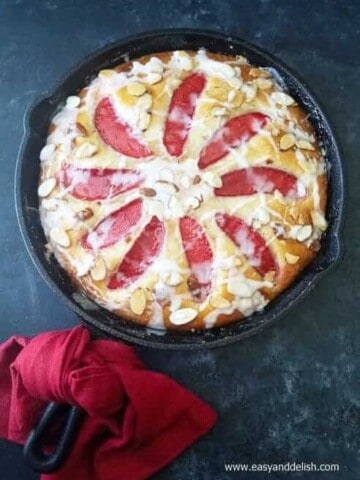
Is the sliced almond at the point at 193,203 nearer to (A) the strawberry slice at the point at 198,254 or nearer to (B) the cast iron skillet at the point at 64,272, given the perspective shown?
(A) the strawberry slice at the point at 198,254

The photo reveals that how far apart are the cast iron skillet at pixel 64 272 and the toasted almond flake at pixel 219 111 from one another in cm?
19

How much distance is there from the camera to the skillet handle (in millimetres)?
1798

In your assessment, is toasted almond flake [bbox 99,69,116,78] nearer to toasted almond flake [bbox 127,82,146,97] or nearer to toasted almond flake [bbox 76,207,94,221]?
toasted almond flake [bbox 127,82,146,97]

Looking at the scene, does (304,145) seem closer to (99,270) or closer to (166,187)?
(166,187)

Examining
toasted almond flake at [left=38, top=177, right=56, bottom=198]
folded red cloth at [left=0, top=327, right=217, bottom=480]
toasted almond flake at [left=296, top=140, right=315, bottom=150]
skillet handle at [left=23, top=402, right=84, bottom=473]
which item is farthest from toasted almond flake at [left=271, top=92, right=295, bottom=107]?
skillet handle at [left=23, top=402, right=84, bottom=473]

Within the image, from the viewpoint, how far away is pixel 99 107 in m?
1.87

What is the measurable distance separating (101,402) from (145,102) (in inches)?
30.3

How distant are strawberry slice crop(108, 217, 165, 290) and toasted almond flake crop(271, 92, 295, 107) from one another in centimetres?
45

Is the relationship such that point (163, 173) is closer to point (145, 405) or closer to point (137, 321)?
point (137, 321)

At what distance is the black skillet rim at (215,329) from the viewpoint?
180 cm

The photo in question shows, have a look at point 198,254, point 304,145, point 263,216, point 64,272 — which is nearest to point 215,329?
point 198,254

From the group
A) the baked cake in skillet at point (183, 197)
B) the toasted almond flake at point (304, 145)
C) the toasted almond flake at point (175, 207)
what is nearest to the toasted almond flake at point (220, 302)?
the baked cake in skillet at point (183, 197)

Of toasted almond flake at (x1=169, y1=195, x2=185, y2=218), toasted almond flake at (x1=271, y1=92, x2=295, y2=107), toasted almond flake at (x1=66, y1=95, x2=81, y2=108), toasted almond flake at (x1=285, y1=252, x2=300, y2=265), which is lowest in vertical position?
toasted almond flake at (x1=285, y1=252, x2=300, y2=265)

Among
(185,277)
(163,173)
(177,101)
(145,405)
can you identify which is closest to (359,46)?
(177,101)
